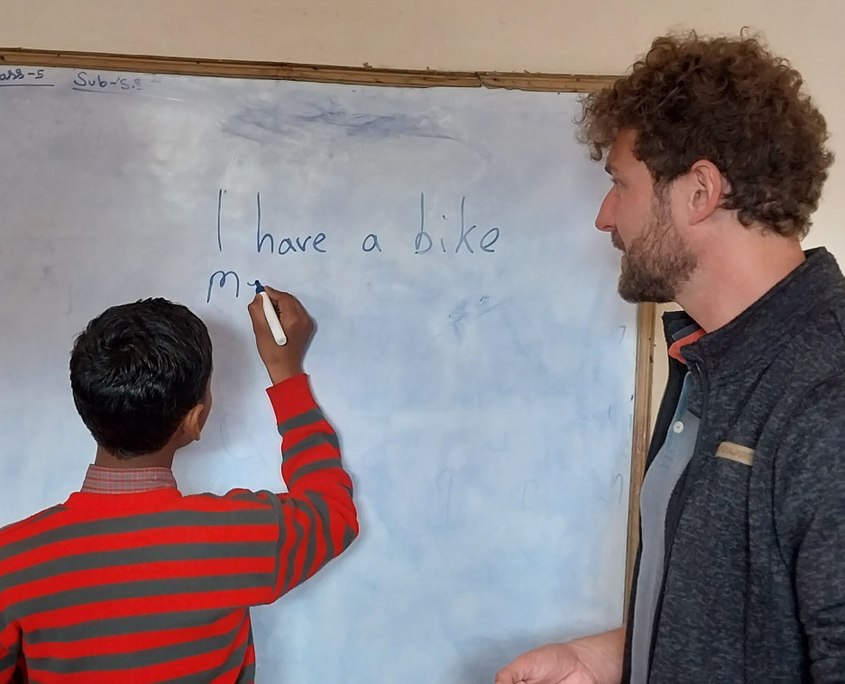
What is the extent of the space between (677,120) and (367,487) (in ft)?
2.21

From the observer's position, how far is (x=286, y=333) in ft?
3.72

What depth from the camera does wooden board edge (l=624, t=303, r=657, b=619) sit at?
1.24 m

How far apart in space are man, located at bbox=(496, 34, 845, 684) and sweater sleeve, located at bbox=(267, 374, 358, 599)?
281 mm

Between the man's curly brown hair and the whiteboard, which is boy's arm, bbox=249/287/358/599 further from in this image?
the man's curly brown hair

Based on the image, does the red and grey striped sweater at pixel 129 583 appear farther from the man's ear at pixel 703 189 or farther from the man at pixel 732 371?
the man's ear at pixel 703 189

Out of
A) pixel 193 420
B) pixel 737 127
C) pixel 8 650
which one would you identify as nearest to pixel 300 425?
pixel 193 420

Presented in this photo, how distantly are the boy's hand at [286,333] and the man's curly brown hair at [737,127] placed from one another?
0.52 metres

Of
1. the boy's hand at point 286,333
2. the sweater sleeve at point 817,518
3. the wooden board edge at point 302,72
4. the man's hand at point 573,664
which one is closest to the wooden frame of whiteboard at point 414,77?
the wooden board edge at point 302,72

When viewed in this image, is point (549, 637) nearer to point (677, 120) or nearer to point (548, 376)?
point (548, 376)

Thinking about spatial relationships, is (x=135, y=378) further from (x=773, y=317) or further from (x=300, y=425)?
(x=773, y=317)

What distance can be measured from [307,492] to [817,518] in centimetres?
65

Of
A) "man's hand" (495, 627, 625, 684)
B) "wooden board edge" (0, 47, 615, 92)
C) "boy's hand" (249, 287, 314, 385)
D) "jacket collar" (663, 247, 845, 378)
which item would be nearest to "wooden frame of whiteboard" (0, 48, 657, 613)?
"wooden board edge" (0, 47, 615, 92)

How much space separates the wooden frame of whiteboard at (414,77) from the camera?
3.58ft

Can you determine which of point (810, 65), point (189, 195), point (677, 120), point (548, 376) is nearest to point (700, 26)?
point (810, 65)
